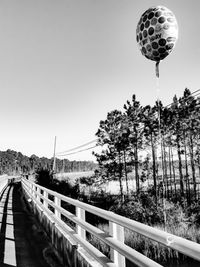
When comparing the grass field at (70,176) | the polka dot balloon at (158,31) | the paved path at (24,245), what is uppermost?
the polka dot balloon at (158,31)

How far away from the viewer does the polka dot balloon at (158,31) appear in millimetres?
5262

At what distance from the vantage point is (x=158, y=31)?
527 centimetres

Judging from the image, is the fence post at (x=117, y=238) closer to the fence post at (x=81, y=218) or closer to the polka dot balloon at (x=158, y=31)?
the fence post at (x=81, y=218)

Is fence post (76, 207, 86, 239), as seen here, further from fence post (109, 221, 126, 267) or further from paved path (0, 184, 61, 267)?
fence post (109, 221, 126, 267)

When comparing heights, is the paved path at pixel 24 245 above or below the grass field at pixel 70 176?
below

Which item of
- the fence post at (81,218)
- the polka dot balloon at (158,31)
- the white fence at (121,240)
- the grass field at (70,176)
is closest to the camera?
the white fence at (121,240)

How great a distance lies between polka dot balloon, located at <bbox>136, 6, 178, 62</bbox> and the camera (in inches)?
207

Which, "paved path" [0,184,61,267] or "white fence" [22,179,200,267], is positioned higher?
"white fence" [22,179,200,267]

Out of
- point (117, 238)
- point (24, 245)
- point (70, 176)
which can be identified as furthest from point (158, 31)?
point (70, 176)

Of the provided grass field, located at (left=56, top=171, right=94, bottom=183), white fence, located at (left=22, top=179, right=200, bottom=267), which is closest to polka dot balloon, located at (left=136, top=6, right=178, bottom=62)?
white fence, located at (left=22, top=179, right=200, bottom=267)

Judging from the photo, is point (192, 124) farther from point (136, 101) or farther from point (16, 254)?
point (16, 254)

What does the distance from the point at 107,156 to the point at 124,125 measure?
5.13 meters

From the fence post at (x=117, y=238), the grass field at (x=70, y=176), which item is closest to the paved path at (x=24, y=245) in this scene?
the fence post at (x=117, y=238)

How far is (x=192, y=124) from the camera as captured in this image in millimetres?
35688
